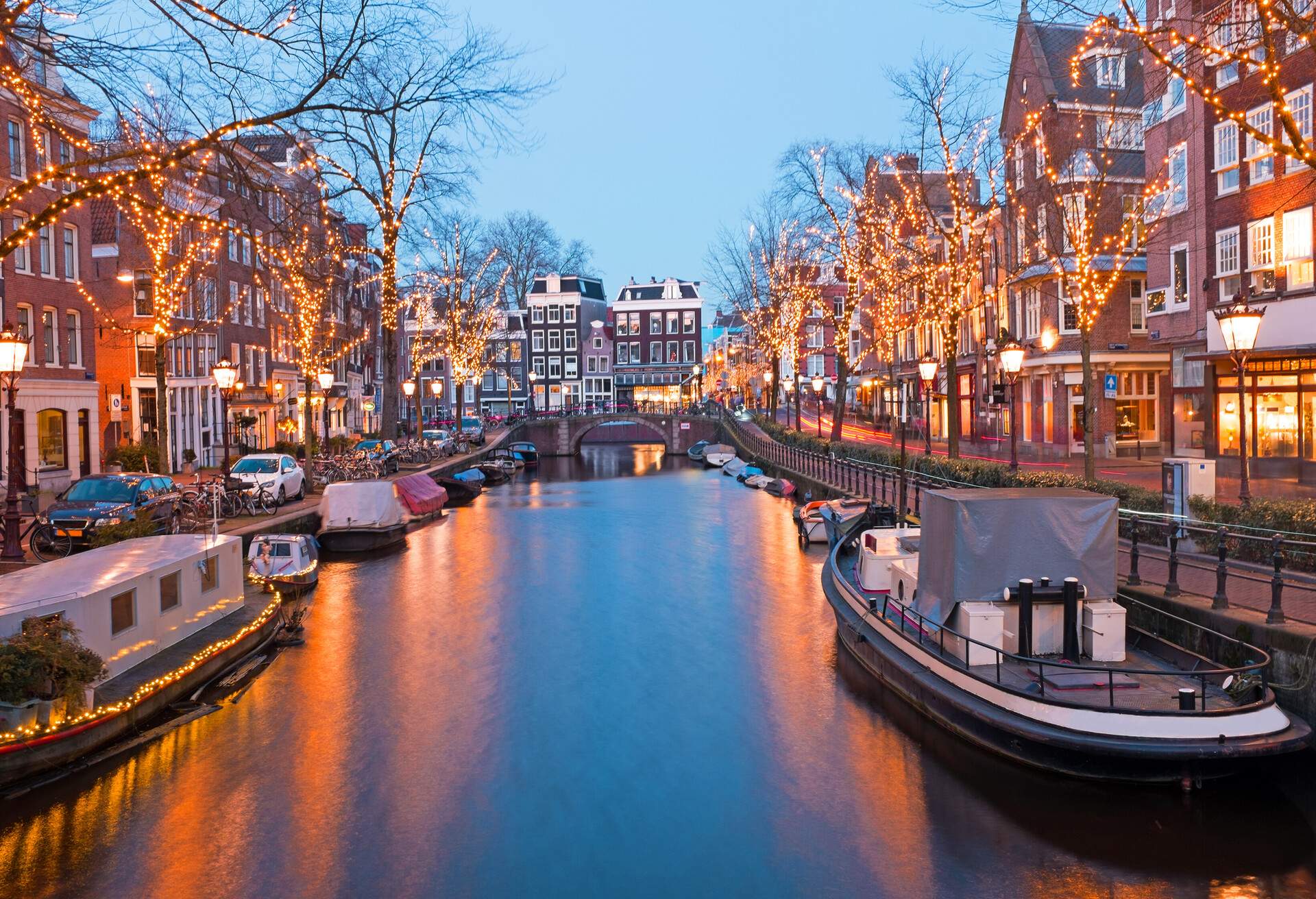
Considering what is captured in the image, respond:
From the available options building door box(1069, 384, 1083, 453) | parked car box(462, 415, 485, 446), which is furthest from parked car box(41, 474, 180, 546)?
parked car box(462, 415, 485, 446)

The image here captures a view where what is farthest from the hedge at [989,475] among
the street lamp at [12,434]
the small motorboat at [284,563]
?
the street lamp at [12,434]

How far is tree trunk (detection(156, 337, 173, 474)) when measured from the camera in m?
37.6

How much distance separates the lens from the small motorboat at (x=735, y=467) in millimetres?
61594

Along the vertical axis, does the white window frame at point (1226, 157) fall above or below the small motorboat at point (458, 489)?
above

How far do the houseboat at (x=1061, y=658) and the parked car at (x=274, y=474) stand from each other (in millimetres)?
23835

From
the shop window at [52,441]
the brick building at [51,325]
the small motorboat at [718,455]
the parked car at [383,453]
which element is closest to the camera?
the brick building at [51,325]

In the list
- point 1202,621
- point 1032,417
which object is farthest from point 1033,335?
point 1202,621

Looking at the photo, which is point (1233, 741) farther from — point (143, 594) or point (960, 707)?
point (143, 594)

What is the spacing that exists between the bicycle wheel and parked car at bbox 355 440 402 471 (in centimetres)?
2273

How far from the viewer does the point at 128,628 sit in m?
15.6

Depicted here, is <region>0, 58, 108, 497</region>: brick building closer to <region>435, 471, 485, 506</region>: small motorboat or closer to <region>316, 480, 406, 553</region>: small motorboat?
<region>316, 480, 406, 553</region>: small motorboat

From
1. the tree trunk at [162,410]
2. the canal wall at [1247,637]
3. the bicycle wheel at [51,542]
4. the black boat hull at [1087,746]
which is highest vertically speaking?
the tree trunk at [162,410]

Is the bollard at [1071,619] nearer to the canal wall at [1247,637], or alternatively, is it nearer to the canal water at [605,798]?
the canal wall at [1247,637]

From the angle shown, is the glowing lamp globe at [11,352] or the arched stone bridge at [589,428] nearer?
the glowing lamp globe at [11,352]
